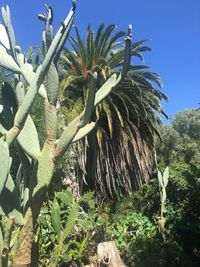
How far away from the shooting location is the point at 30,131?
3.36 m

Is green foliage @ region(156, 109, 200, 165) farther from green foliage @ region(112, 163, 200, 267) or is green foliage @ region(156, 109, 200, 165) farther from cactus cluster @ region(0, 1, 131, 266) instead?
cactus cluster @ region(0, 1, 131, 266)

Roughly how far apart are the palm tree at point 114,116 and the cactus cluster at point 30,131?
11817 mm

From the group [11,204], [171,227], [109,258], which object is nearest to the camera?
[11,204]

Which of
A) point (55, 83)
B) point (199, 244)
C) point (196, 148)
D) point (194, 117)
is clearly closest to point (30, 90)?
point (55, 83)

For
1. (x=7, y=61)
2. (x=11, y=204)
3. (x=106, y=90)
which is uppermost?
(x=7, y=61)

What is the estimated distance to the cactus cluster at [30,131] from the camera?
3031 millimetres

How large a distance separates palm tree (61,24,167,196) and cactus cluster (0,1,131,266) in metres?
11.8

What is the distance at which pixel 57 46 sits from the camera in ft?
10.1

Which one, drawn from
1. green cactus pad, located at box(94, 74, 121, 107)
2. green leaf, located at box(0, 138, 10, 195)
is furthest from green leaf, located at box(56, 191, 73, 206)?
green leaf, located at box(0, 138, 10, 195)

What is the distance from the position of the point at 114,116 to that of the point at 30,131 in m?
13.0

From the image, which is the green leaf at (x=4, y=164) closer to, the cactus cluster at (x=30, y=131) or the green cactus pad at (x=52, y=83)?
the cactus cluster at (x=30, y=131)

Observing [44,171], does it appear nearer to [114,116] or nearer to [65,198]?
[65,198]


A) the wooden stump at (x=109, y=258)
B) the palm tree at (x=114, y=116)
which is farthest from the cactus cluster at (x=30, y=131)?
the palm tree at (x=114, y=116)

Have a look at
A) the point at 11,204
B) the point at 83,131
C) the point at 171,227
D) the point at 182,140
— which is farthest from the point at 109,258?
the point at 182,140
